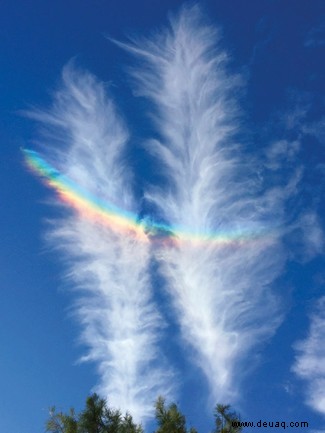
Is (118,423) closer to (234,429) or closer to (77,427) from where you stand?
(77,427)

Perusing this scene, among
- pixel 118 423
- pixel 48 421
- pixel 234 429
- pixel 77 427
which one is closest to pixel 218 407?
pixel 234 429

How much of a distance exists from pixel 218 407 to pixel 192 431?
1.26 m

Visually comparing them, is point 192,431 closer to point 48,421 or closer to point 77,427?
point 77,427

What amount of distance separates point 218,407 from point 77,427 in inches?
195

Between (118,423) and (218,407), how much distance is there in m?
3.56

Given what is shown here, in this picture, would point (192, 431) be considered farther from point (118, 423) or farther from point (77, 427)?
point (77, 427)

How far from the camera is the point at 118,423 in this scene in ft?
53.8

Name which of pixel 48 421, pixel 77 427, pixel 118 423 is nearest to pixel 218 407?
pixel 118 423

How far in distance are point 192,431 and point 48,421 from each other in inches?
200

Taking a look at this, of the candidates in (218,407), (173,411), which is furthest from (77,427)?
(218,407)

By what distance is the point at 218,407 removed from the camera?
16250mm

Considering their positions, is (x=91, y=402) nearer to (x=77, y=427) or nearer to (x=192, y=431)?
(x=77, y=427)

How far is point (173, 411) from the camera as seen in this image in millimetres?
16344

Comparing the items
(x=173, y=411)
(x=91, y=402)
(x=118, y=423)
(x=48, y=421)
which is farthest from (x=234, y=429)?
(x=48, y=421)
